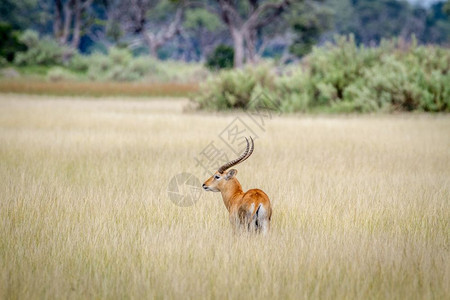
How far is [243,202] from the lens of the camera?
4535mm

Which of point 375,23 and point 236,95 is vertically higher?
point 375,23

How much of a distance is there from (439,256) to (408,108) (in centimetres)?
1557

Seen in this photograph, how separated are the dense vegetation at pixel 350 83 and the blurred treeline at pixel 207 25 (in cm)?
124

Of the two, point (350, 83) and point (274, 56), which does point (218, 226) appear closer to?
point (350, 83)

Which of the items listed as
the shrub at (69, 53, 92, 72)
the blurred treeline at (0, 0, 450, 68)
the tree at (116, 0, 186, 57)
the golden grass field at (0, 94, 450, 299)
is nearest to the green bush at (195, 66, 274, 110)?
the blurred treeline at (0, 0, 450, 68)

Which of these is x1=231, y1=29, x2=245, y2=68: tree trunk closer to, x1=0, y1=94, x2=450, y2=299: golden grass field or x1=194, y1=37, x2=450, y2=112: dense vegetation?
x1=194, y1=37, x2=450, y2=112: dense vegetation

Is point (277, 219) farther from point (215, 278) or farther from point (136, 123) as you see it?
point (136, 123)

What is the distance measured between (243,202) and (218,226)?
2.88ft

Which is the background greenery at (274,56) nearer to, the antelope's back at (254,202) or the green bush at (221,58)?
the green bush at (221,58)

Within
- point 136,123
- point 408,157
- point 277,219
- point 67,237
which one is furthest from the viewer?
point 136,123

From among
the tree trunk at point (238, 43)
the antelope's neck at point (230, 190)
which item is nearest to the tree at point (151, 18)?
the tree trunk at point (238, 43)

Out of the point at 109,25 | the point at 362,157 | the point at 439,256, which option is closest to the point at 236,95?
the point at 362,157

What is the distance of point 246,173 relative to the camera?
8250 millimetres

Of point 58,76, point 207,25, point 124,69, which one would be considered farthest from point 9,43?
point 207,25
